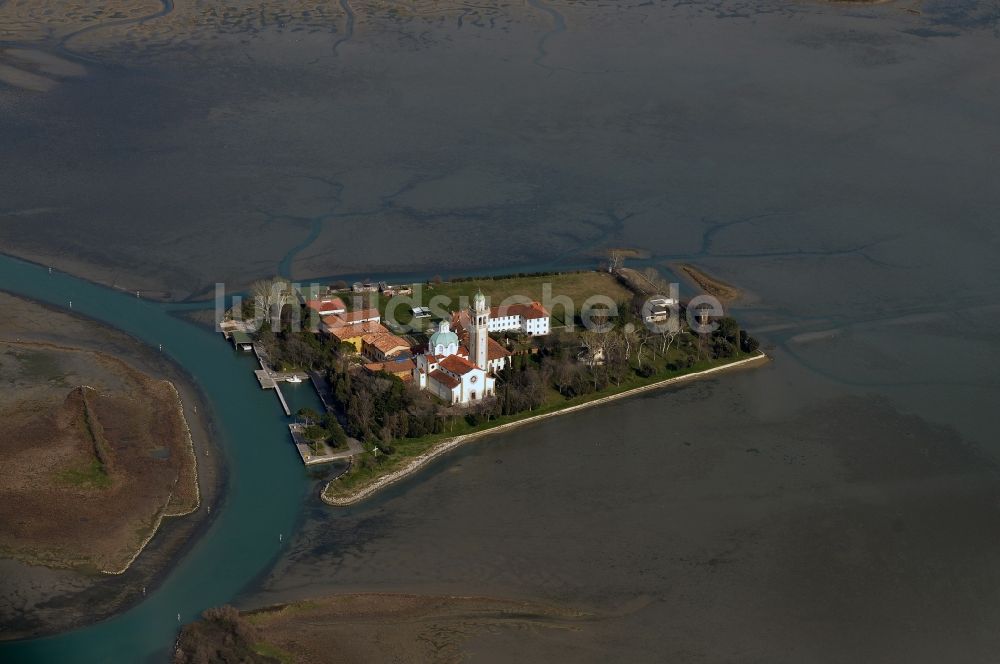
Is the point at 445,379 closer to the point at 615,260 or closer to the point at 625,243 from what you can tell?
the point at 615,260

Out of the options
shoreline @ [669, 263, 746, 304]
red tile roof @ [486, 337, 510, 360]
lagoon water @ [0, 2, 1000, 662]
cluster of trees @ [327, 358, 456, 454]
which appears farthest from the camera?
Answer: shoreline @ [669, 263, 746, 304]

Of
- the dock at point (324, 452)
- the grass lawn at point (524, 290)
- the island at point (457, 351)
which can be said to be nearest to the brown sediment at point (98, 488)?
the dock at point (324, 452)

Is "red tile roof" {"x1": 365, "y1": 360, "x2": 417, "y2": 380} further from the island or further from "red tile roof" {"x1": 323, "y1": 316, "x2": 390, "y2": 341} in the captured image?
"red tile roof" {"x1": 323, "y1": 316, "x2": 390, "y2": 341}

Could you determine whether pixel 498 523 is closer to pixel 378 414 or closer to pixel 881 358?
pixel 378 414

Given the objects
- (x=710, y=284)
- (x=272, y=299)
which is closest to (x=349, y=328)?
(x=272, y=299)

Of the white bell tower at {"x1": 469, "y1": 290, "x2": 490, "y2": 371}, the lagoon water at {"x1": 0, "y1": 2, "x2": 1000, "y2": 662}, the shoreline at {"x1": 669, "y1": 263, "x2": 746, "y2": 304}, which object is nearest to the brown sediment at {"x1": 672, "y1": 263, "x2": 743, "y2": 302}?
the shoreline at {"x1": 669, "y1": 263, "x2": 746, "y2": 304}

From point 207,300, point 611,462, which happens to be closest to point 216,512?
point 611,462
